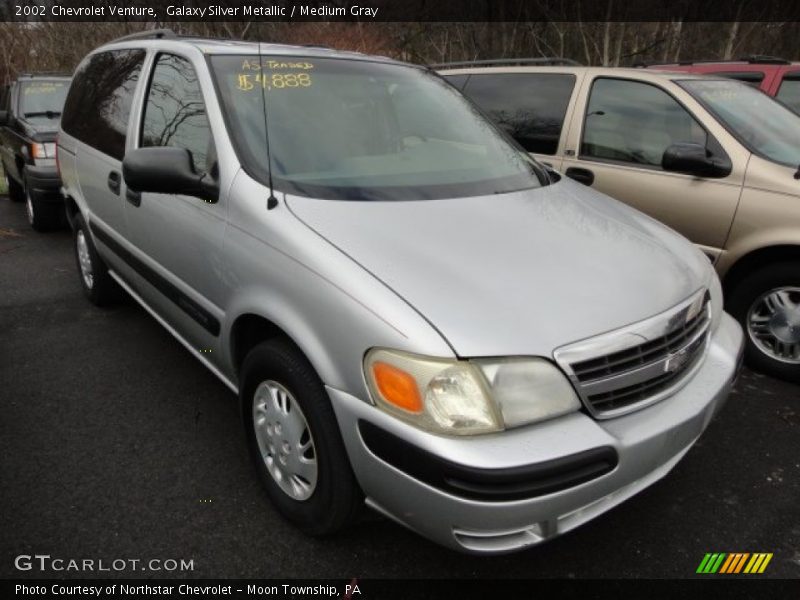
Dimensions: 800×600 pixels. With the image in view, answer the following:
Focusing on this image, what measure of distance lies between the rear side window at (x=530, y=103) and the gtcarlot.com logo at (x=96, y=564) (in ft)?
11.2

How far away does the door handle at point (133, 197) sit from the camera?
9.73ft

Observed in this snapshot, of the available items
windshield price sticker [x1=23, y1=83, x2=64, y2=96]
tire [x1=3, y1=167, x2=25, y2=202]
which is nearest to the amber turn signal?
windshield price sticker [x1=23, y1=83, x2=64, y2=96]

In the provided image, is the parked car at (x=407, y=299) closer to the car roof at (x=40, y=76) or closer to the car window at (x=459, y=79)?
the car window at (x=459, y=79)

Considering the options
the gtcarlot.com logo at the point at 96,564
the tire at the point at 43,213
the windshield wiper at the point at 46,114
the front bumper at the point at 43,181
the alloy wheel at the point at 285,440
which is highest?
the windshield wiper at the point at 46,114

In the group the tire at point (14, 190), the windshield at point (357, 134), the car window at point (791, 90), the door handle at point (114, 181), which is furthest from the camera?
the tire at point (14, 190)

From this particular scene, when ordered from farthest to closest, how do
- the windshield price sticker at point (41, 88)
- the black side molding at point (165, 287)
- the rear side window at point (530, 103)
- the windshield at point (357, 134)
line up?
the windshield price sticker at point (41, 88) → the rear side window at point (530, 103) → the black side molding at point (165, 287) → the windshield at point (357, 134)

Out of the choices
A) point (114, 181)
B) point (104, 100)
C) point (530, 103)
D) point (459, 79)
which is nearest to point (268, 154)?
point (114, 181)

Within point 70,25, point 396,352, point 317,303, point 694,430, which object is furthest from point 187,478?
point 70,25

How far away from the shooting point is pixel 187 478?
2506 millimetres

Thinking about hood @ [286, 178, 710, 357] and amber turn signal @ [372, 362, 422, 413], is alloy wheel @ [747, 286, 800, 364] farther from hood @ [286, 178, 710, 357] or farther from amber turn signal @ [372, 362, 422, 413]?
amber turn signal @ [372, 362, 422, 413]

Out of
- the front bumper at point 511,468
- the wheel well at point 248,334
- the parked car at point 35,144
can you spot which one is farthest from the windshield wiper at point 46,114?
the front bumper at point 511,468

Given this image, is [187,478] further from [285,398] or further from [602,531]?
[602,531]

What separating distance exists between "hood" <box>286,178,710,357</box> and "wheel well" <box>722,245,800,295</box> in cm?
116

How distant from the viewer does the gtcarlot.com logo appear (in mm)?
2045
